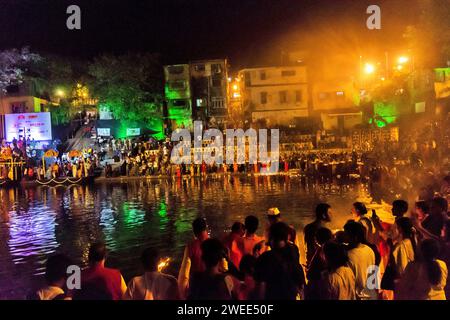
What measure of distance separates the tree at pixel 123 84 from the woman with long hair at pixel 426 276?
5044cm

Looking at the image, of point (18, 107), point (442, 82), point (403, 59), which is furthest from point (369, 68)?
point (18, 107)

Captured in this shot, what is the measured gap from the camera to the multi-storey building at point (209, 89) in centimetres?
5509

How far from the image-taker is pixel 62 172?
40.2 m

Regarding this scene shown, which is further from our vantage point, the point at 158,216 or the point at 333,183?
the point at 333,183

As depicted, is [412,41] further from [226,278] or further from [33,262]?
[226,278]

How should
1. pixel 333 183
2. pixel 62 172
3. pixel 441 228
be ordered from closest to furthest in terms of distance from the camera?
pixel 441 228 → pixel 333 183 → pixel 62 172

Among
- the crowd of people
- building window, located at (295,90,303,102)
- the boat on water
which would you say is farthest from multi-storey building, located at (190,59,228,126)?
the crowd of people

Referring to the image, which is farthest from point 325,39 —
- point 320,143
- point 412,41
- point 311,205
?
point 311,205

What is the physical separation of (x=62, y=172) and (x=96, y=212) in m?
22.9

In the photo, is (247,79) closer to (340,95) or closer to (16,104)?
(340,95)

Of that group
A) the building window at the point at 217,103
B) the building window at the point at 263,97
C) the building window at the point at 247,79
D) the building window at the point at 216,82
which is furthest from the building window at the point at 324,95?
the building window at the point at 216,82

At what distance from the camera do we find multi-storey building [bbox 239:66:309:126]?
2023 inches

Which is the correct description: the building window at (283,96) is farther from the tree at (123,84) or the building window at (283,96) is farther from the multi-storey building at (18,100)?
the multi-storey building at (18,100)

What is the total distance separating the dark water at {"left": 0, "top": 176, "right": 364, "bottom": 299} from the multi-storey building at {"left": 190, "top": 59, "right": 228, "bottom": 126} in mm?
28922
